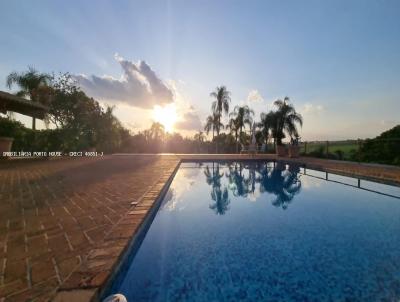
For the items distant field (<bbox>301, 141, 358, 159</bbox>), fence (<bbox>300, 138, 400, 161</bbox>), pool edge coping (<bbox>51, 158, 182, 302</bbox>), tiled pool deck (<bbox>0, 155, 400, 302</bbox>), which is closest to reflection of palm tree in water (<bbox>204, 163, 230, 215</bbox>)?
tiled pool deck (<bbox>0, 155, 400, 302</bbox>)

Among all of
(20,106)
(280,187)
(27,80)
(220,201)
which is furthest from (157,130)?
(220,201)

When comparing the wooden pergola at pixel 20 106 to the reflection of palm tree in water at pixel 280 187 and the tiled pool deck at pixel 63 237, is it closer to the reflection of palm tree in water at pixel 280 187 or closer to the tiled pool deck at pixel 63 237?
the tiled pool deck at pixel 63 237

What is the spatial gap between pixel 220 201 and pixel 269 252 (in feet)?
9.07

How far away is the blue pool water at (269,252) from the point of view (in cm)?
207

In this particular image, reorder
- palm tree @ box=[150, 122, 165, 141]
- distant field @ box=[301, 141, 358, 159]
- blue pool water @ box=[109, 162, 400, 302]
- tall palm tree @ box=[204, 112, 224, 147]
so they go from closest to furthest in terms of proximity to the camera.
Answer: blue pool water @ box=[109, 162, 400, 302]
distant field @ box=[301, 141, 358, 159]
tall palm tree @ box=[204, 112, 224, 147]
palm tree @ box=[150, 122, 165, 141]

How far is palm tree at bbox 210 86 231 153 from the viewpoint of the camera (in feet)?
89.7

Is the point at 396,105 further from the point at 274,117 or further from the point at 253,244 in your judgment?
the point at 253,244

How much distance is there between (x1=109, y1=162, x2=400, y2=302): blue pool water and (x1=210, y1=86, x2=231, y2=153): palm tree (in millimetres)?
23009

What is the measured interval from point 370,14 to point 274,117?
11.8 meters

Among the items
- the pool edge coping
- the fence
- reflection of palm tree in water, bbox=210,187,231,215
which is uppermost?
the fence

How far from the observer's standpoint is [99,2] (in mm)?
7566

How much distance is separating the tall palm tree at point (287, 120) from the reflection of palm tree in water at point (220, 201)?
1401 centimetres

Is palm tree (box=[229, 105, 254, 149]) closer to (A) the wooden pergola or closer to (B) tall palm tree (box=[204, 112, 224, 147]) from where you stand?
(B) tall palm tree (box=[204, 112, 224, 147])

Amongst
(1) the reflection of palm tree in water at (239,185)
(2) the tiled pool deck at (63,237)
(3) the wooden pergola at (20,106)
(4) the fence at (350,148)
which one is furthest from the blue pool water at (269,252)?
(3) the wooden pergola at (20,106)
